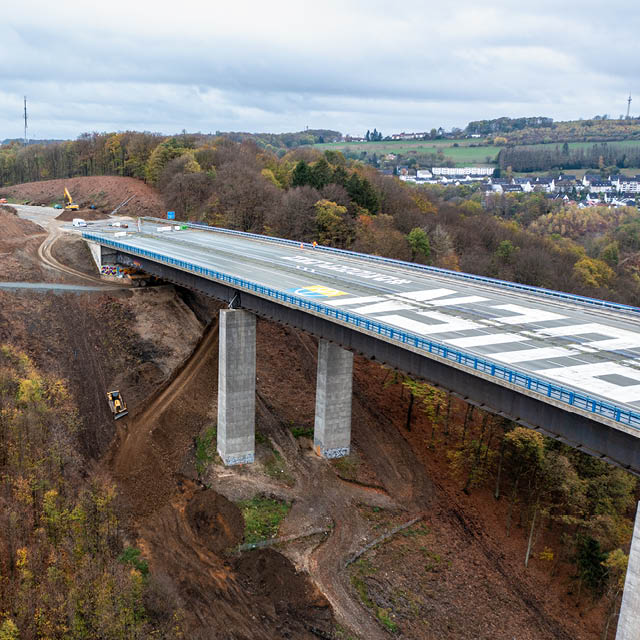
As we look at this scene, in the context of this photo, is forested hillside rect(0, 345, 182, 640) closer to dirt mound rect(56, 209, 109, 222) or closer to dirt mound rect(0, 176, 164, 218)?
dirt mound rect(56, 209, 109, 222)

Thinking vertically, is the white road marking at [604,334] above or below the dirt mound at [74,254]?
above

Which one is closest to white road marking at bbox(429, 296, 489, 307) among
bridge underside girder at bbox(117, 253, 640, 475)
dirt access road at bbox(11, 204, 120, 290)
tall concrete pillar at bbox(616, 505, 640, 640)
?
bridge underside girder at bbox(117, 253, 640, 475)

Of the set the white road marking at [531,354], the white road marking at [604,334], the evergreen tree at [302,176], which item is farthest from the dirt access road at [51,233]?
the white road marking at [531,354]

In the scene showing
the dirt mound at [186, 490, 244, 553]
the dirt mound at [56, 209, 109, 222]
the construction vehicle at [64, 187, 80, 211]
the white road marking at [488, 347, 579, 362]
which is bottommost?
the dirt mound at [186, 490, 244, 553]

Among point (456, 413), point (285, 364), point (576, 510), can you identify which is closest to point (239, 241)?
point (285, 364)

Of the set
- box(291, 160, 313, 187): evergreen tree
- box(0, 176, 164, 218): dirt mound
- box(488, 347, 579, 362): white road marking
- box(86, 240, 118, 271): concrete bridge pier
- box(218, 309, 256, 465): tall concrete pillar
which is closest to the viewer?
box(488, 347, 579, 362): white road marking

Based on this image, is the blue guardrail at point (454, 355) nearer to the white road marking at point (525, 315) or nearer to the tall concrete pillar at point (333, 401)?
the tall concrete pillar at point (333, 401)

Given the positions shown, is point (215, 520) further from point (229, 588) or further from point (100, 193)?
point (100, 193)

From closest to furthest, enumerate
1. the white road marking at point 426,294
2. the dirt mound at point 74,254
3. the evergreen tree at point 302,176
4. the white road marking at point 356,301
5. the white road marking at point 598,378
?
the white road marking at point 598,378
the white road marking at point 356,301
the white road marking at point 426,294
the dirt mound at point 74,254
the evergreen tree at point 302,176
